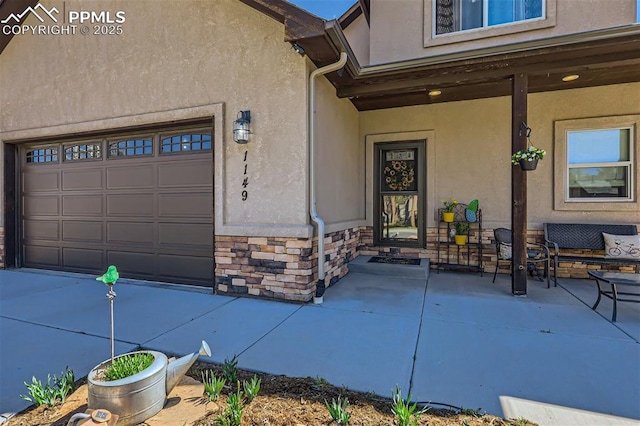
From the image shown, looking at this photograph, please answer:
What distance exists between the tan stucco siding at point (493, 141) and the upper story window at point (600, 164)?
0.15 metres

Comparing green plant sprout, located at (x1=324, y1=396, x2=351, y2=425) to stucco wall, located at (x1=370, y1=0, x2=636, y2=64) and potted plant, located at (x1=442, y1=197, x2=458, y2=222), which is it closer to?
potted plant, located at (x1=442, y1=197, x2=458, y2=222)

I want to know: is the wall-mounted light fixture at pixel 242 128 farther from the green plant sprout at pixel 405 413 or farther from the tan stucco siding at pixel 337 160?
the green plant sprout at pixel 405 413

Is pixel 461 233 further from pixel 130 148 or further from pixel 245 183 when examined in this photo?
pixel 130 148

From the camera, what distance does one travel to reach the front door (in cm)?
642

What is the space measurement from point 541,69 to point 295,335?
4.62 meters

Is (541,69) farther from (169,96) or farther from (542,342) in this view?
(169,96)

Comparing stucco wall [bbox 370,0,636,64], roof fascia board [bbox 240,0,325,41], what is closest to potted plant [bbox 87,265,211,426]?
roof fascia board [bbox 240,0,325,41]

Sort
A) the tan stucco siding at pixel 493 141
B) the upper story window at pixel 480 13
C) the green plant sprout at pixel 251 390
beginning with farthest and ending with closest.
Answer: the tan stucco siding at pixel 493 141 < the upper story window at pixel 480 13 < the green plant sprout at pixel 251 390

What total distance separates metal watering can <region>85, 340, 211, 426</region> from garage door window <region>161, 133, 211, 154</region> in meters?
3.63

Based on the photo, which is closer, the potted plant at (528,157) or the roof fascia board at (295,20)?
the roof fascia board at (295,20)

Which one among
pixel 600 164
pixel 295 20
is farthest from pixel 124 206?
pixel 600 164

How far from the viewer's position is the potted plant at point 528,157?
4.13 metres

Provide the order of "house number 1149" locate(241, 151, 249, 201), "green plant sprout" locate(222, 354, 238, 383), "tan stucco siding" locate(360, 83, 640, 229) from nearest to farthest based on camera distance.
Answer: "green plant sprout" locate(222, 354, 238, 383) < "house number 1149" locate(241, 151, 249, 201) < "tan stucco siding" locate(360, 83, 640, 229)

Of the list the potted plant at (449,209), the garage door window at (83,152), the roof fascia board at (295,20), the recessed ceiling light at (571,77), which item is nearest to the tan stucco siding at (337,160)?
the roof fascia board at (295,20)
